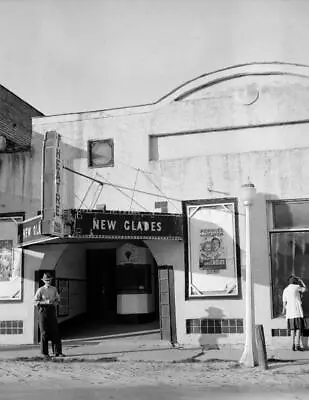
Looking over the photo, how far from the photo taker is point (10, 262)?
15875 mm

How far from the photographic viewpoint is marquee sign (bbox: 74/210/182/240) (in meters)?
13.5

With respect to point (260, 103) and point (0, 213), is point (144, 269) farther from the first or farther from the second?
point (260, 103)

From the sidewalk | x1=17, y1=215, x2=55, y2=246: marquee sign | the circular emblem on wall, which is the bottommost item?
the sidewalk

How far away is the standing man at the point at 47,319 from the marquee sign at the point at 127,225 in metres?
1.51

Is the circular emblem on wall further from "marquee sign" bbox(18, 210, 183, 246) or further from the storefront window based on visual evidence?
"marquee sign" bbox(18, 210, 183, 246)

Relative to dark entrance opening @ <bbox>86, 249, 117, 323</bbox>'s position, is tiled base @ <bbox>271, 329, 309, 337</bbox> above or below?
below

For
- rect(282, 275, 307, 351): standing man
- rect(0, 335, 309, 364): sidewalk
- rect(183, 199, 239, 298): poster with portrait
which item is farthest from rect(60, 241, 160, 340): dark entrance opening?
rect(282, 275, 307, 351): standing man

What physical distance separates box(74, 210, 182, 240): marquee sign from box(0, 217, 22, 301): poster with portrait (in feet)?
10.4

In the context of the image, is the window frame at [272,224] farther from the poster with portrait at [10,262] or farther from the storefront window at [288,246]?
the poster with portrait at [10,262]

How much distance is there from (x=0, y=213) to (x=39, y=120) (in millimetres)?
2880

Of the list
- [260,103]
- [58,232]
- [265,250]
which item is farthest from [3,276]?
[260,103]

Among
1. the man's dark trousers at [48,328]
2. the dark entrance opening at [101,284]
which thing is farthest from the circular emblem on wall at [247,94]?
the man's dark trousers at [48,328]

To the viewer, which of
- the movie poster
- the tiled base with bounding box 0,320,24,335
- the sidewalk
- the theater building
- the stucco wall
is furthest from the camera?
the tiled base with bounding box 0,320,24,335

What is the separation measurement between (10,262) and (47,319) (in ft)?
12.3
